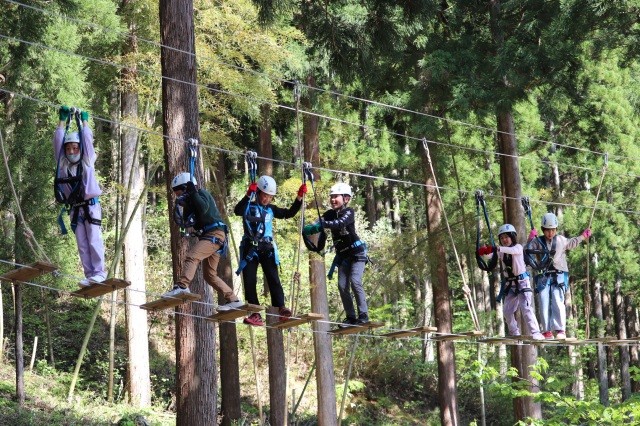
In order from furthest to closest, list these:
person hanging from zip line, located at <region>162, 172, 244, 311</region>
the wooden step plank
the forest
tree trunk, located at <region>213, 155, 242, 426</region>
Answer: tree trunk, located at <region>213, 155, 242, 426</region> < the forest < the wooden step plank < person hanging from zip line, located at <region>162, 172, 244, 311</region>

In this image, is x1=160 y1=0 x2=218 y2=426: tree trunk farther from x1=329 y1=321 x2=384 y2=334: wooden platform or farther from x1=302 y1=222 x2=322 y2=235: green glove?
x1=329 y1=321 x2=384 y2=334: wooden platform

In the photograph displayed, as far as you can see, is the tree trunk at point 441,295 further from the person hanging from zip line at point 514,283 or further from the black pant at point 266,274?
the black pant at point 266,274

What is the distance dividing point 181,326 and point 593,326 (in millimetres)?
21878

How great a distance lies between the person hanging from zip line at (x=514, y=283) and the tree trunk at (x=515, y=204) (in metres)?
2.46

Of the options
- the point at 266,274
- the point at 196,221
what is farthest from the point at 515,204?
the point at 196,221

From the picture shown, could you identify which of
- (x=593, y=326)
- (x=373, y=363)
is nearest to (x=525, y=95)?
(x=373, y=363)

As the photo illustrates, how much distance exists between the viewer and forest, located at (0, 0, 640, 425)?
1279 cm

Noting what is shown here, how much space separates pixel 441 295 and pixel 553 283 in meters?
6.81

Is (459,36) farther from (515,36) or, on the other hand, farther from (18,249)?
(18,249)

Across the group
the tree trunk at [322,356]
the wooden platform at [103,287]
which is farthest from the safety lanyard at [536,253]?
the wooden platform at [103,287]

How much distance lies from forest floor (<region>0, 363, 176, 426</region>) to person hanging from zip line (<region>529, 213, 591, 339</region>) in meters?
6.54

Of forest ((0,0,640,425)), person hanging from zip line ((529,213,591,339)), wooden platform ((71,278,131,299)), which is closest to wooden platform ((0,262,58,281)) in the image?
forest ((0,0,640,425))

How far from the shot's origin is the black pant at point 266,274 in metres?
10.8

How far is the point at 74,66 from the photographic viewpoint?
17.8m
